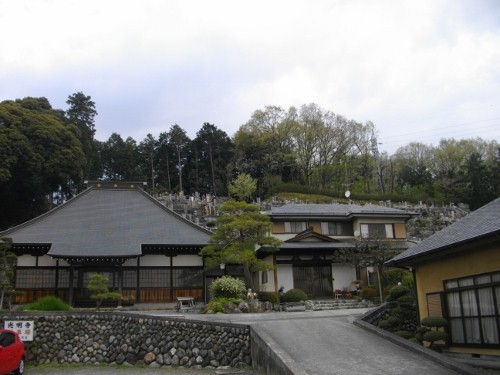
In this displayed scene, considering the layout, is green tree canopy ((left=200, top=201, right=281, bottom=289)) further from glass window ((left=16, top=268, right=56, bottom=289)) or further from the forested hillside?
the forested hillside

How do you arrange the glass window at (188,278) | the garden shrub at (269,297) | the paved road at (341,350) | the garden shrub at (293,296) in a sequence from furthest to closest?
the glass window at (188,278)
the garden shrub at (293,296)
the garden shrub at (269,297)
the paved road at (341,350)

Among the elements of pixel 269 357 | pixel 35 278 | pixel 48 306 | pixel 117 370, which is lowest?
pixel 117 370

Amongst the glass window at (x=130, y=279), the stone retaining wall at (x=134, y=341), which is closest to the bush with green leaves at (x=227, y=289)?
the glass window at (x=130, y=279)

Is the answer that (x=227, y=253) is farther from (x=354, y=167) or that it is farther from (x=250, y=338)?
(x=354, y=167)

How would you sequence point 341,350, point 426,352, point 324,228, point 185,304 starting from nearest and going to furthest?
point 426,352
point 341,350
point 185,304
point 324,228

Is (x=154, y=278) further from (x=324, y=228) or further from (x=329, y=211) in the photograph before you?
(x=329, y=211)

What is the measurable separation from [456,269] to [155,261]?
1809 cm

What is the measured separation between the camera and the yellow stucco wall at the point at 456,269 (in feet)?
40.2

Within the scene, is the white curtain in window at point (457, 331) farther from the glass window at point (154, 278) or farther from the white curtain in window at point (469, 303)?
the glass window at point (154, 278)

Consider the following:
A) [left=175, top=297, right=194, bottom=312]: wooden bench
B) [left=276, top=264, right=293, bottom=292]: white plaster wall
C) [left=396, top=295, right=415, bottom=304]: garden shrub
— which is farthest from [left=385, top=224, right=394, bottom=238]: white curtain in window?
[left=396, top=295, right=415, bottom=304]: garden shrub

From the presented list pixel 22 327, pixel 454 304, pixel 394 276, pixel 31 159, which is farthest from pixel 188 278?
pixel 31 159

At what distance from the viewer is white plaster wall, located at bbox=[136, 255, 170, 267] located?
90.5 feet

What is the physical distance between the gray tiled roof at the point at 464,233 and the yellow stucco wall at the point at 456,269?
0.46m

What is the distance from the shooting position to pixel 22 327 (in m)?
16.5
